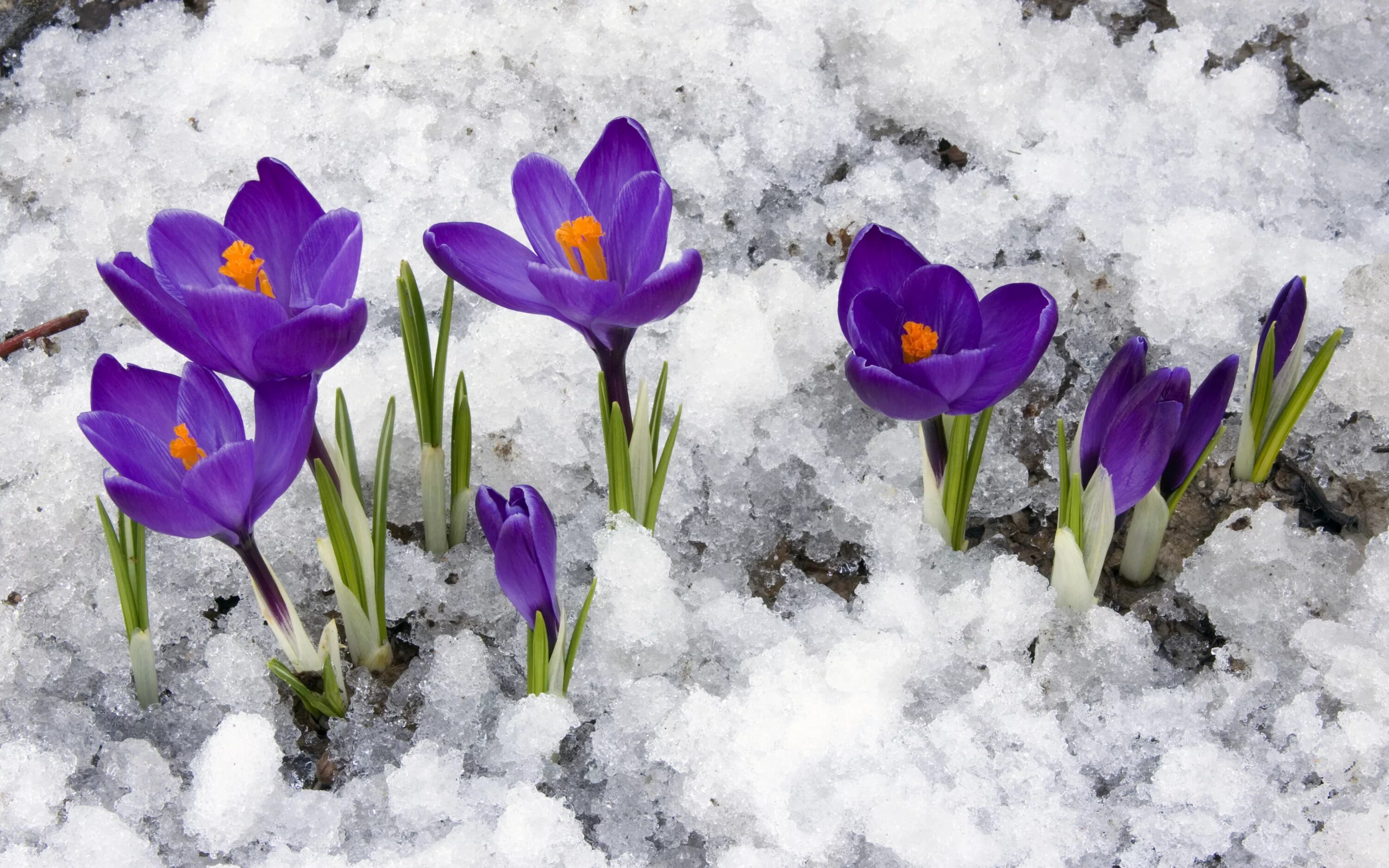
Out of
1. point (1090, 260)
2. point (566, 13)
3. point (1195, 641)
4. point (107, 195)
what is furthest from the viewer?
point (566, 13)

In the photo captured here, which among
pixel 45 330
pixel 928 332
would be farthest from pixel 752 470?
pixel 45 330

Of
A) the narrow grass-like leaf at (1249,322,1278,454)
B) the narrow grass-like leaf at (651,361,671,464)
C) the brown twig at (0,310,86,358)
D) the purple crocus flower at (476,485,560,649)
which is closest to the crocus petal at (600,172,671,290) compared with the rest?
the narrow grass-like leaf at (651,361,671,464)

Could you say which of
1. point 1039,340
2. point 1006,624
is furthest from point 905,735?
point 1039,340

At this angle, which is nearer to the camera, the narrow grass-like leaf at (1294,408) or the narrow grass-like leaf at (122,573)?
the narrow grass-like leaf at (122,573)

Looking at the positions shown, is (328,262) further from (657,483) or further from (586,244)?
(657,483)

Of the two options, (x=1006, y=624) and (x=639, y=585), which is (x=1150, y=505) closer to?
(x=1006, y=624)

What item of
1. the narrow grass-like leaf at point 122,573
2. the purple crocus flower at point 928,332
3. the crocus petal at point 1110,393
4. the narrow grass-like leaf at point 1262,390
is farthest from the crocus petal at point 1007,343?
the narrow grass-like leaf at point 122,573

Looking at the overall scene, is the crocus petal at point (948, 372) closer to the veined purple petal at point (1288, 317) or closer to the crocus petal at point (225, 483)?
the veined purple petal at point (1288, 317)
